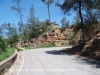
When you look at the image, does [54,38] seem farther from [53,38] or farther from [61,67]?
[61,67]

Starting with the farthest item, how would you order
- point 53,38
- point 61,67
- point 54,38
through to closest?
point 53,38 → point 54,38 → point 61,67

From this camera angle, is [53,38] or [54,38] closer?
[54,38]

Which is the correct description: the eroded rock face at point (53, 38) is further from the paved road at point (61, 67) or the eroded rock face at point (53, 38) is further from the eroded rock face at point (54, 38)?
the paved road at point (61, 67)

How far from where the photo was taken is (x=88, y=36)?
1257 inches

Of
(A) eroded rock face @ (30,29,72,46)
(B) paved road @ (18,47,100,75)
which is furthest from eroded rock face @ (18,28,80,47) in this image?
(B) paved road @ (18,47,100,75)

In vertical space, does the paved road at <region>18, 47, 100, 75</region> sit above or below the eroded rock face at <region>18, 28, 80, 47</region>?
below

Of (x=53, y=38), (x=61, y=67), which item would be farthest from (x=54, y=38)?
(x=61, y=67)

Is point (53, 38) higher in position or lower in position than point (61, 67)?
higher

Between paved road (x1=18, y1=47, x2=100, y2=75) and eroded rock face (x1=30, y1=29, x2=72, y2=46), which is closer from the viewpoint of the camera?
paved road (x1=18, y1=47, x2=100, y2=75)

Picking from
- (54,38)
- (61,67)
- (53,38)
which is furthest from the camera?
(53,38)

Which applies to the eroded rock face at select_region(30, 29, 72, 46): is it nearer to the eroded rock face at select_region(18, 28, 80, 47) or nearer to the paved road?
the eroded rock face at select_region(18, 28, 80, 47)

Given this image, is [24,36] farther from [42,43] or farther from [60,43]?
[60,43]

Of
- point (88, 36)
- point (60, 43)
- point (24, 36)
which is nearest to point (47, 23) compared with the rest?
point (24, 36)

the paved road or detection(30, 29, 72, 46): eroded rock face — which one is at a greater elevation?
detection(30, 29, 72, 46): eroded rock face
